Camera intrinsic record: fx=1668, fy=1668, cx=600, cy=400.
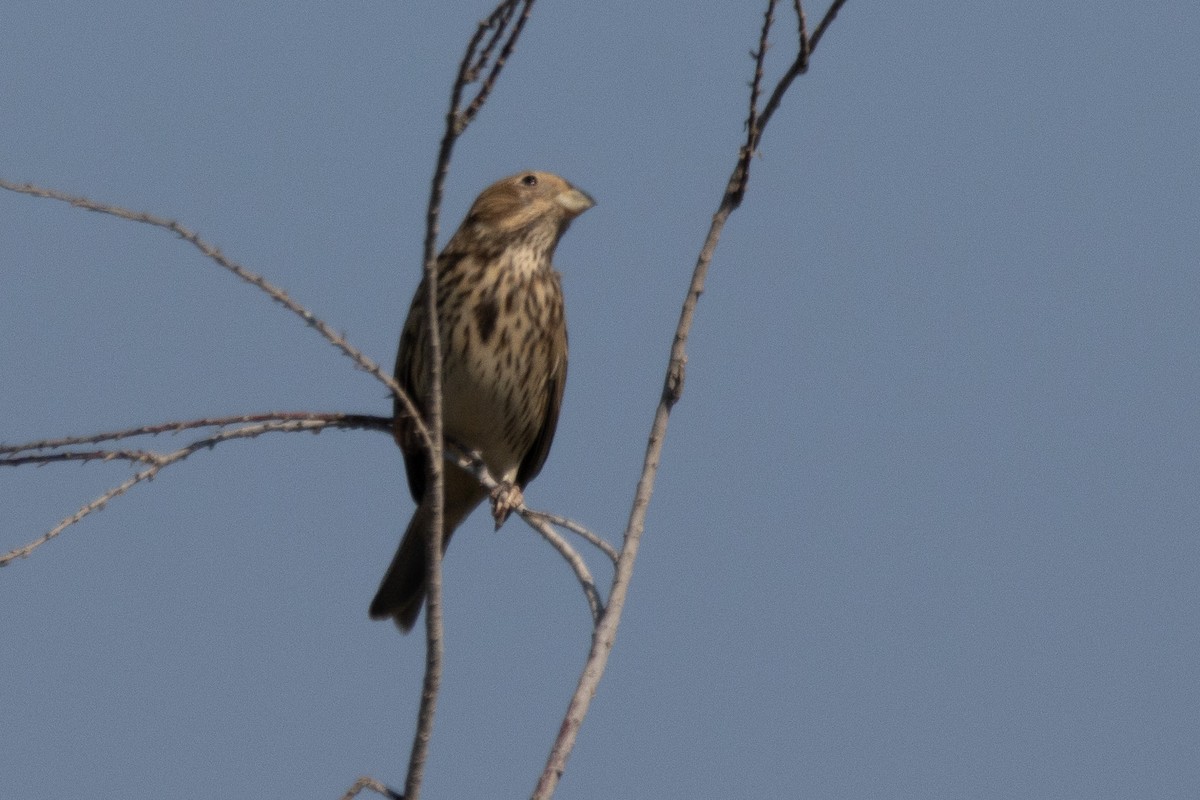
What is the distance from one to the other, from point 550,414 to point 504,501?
0.60m

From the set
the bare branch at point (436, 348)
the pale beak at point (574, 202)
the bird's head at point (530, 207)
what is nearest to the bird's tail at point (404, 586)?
the bird's head at point (530, 207)

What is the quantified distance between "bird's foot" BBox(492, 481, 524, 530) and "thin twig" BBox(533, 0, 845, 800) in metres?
1.97

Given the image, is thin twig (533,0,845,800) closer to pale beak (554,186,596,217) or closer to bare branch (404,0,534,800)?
bare branch (404,0,534,800)

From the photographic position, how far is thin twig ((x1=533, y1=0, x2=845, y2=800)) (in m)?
2.90

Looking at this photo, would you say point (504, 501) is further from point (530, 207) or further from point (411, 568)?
point (530, 207)

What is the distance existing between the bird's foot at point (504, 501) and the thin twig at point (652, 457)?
1975 millimetres

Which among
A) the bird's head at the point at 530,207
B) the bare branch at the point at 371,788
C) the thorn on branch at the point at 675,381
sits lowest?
the bare branch at the point at 371,788

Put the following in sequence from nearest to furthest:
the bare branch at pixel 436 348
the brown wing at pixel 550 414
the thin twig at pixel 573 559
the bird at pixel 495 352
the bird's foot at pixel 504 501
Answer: the bare branch at pixel 436 348
the thin twig at pixel 573 559
the bird's foot at pixel 504 501
the bird at pixel 495 352
the brown wing at pixel 550 414

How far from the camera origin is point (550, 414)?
5762 millimetres

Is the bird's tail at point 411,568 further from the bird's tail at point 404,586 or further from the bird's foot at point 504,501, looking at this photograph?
the bird's foot at point 504,501

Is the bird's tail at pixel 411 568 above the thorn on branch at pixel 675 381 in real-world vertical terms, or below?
below

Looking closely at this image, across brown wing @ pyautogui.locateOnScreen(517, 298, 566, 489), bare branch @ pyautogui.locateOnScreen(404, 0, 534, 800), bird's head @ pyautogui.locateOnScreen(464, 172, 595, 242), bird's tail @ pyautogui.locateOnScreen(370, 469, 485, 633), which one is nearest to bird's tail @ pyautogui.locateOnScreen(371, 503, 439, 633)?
bird's tail @ pyautogui.locateOnScreen(370, 469, 485, 633)

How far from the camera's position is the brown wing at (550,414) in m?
5.64

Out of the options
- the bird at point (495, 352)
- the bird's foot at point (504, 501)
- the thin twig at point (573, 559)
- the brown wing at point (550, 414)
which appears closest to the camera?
the thin twig at point (573, 559)
